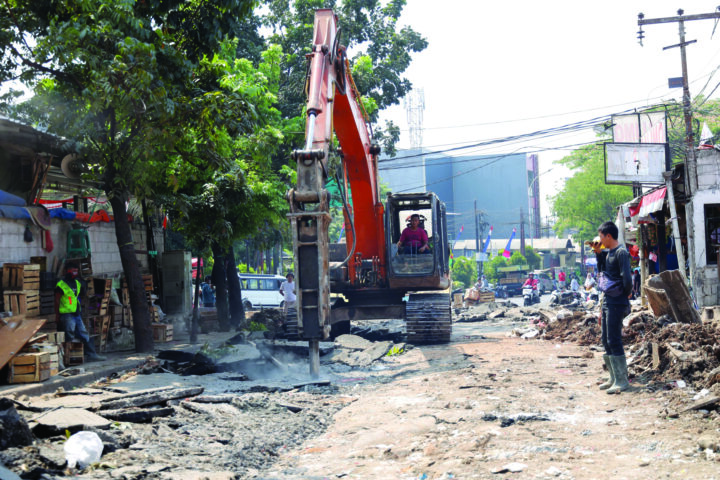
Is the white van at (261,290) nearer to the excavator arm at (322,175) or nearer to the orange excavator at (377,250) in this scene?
the orange excavator at (377,250)

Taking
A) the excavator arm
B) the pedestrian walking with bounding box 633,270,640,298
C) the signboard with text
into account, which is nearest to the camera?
the excavator arm

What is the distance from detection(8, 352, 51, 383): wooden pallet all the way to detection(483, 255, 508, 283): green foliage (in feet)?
147

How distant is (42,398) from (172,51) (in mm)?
6647

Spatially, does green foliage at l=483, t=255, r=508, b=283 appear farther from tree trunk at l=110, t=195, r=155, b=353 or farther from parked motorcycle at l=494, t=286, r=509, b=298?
tree trunk at l=110, t=195, r=155, b=353

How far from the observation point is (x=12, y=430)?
5.46 metres

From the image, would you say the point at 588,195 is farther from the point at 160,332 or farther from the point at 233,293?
the point at 160,332

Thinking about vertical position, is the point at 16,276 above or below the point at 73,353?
above

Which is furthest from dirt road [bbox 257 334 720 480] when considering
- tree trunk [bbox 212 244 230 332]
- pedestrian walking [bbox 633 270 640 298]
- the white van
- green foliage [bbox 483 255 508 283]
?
green foliage [bbox 483 255 508 283]

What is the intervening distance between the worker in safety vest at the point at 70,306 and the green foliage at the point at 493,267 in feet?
140

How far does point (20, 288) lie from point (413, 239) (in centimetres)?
787

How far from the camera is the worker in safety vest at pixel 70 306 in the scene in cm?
1196

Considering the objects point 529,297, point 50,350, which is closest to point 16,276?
point 50,350

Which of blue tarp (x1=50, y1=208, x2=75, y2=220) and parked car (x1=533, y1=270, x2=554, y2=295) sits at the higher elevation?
blue tarp (x1=50, y1=208, x2=75, y2=220)

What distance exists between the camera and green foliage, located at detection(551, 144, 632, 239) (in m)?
48.8
